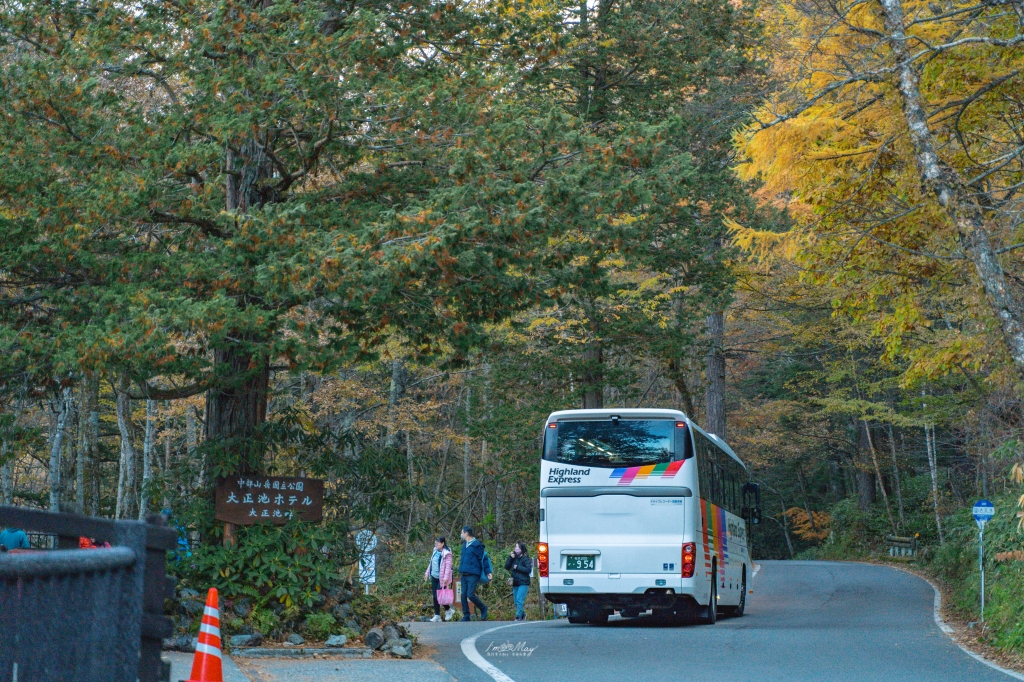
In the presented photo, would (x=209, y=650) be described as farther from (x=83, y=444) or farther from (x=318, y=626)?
(x=83, y=444)

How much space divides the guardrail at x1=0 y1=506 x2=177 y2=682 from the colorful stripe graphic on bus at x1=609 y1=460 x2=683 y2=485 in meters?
13.8

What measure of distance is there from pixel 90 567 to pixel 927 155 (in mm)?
12546

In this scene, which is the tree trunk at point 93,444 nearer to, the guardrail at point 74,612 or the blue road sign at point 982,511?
the blue road sign at point 982,511

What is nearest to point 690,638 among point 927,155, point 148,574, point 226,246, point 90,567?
point 927,155

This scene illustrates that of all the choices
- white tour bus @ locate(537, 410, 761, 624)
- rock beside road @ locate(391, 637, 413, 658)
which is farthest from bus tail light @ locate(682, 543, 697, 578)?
rock beside road @ locate(391, 637, 413, 658)

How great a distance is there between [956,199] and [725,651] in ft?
20.3

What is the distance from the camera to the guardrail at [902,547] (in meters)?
44.6

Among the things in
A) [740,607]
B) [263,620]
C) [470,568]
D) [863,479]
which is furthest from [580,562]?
[863,479]

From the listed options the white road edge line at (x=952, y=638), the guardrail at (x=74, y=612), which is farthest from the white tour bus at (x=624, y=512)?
the guardrail at (x=74, y=612)

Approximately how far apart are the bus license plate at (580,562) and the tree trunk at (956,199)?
7.15 meters

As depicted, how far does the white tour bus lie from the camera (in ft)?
55.3

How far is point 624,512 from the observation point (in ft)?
55.8

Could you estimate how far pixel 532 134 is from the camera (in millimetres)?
12602

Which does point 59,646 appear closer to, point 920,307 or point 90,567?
point 90,567
